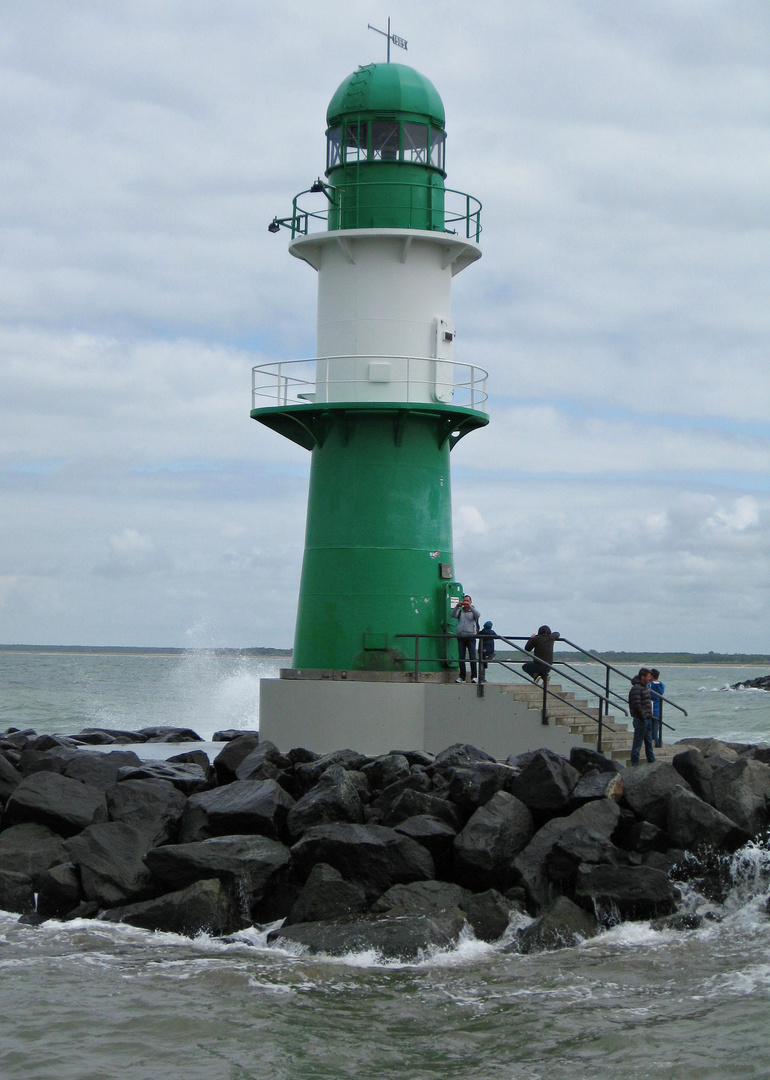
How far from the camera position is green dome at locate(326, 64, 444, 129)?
16562mm

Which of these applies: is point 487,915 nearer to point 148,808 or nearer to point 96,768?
point 148,808

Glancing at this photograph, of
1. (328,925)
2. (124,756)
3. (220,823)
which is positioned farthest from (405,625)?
(328,925)

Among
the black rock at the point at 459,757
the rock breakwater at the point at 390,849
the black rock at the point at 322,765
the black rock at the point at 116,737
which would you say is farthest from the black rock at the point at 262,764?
the black rock at the point at 116,737

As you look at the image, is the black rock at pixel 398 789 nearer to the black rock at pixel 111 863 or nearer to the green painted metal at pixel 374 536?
the black rock at pixel 111 863

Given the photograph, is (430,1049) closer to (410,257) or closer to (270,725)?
(270,725)

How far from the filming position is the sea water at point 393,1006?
7.53m

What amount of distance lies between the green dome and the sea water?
10.4m

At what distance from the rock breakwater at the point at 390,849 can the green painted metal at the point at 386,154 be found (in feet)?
24.1

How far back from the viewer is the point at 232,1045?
7832 millimetres

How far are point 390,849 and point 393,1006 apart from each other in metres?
2.33

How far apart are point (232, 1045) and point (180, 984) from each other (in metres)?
1.26

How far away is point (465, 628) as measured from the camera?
625 inches

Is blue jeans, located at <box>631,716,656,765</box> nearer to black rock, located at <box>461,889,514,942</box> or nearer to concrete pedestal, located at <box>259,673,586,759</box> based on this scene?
concrete pedestal, located at <box>259,673,586,759</box>

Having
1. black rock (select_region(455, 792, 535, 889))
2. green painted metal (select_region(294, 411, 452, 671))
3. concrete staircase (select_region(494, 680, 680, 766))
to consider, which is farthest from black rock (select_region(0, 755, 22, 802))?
concrete staircase (select_region(494, 680, 680, 766))
